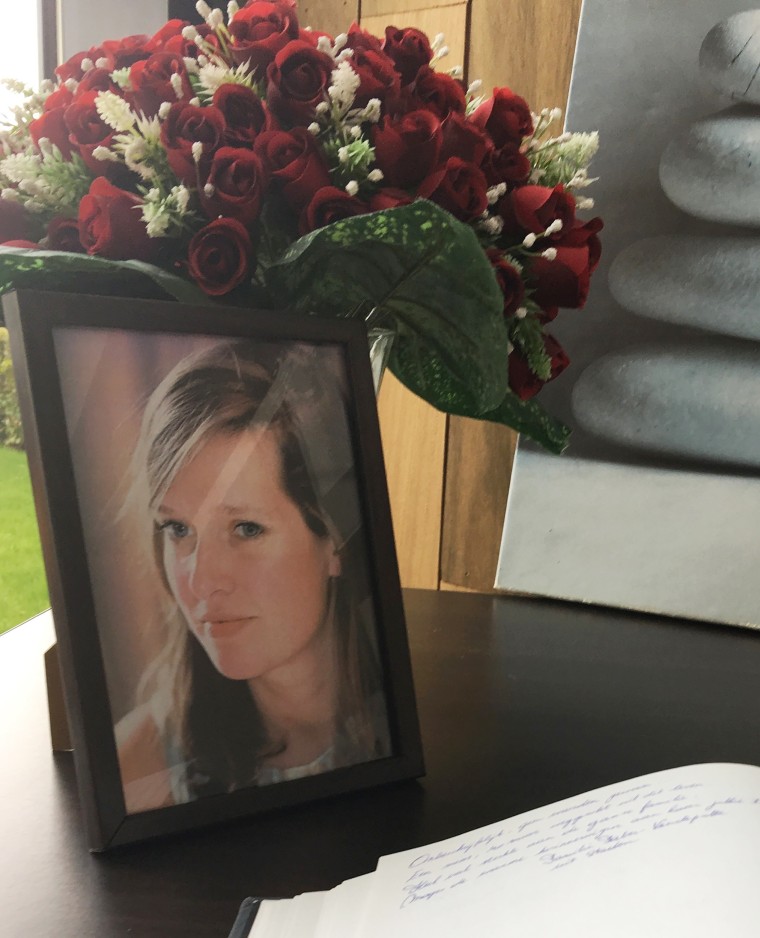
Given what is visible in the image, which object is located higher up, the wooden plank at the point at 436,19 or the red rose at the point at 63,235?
the wooden plank at the point at 436,19

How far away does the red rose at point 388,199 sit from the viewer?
0.50 metres

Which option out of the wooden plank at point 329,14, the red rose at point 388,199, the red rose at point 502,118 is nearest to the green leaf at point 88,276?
the red rose at point 388,199

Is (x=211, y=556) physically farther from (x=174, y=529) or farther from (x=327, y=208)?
(x=327, y=208)

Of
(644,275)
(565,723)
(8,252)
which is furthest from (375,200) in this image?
(644,275)

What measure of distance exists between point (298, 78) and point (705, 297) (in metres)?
0.52

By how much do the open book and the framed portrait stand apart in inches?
3.0

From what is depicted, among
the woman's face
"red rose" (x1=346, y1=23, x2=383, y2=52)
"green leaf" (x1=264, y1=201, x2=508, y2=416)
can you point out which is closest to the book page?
the woman's face

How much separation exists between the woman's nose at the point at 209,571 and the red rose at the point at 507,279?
9.5 inches

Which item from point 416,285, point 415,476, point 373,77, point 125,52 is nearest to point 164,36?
point 125,52

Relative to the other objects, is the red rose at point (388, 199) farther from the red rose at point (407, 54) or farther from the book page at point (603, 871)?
the book page at point (603, 871)

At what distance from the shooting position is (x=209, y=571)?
0.42 meters

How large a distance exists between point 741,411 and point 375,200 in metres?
0.52

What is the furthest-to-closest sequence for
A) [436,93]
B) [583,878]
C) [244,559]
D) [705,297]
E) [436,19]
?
[436,19] < [705,297] < [436,93] < [244,559] < [583,878]

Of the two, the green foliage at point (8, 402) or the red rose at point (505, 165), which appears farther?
the red rose at point (505, 165)
